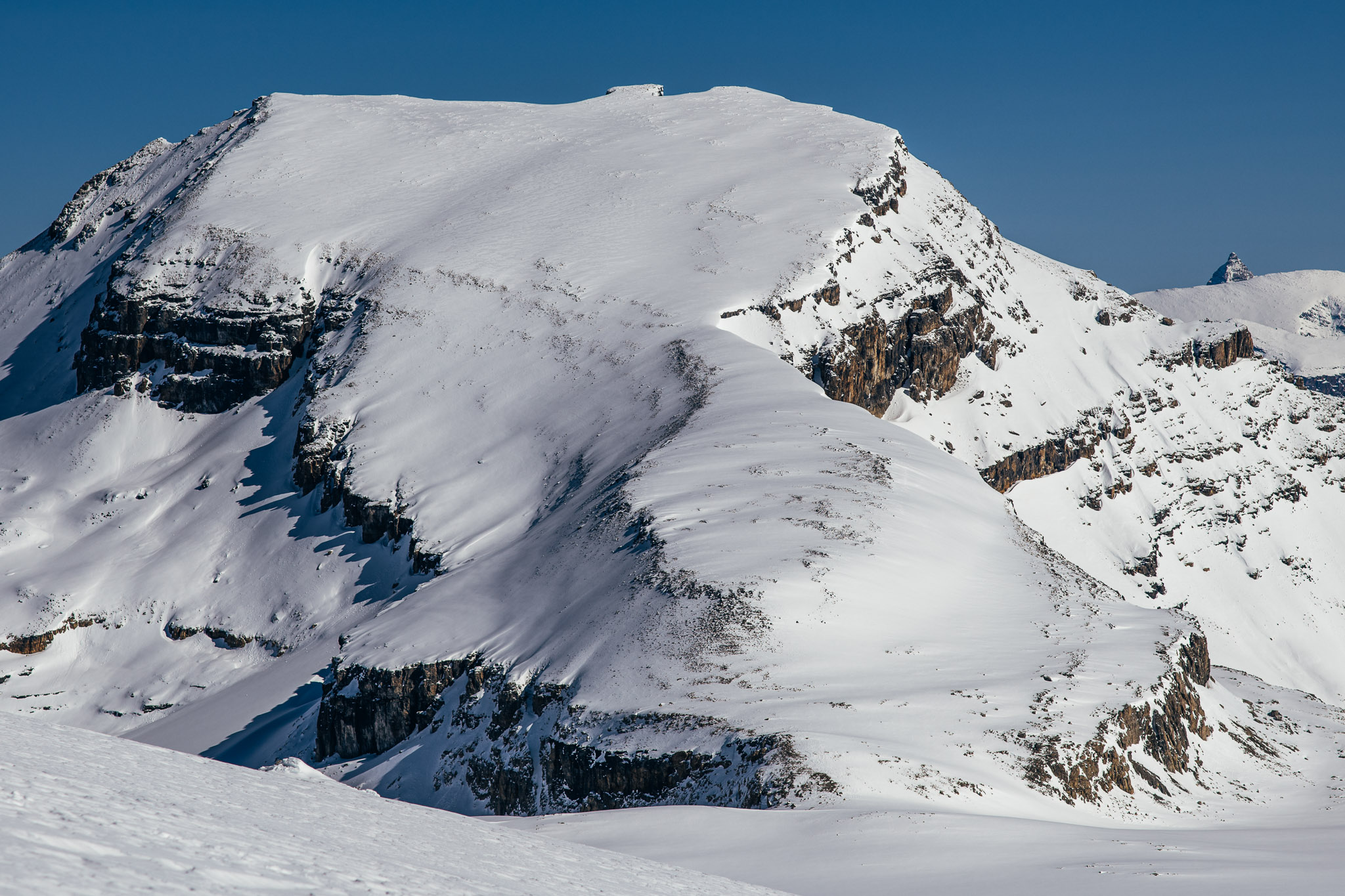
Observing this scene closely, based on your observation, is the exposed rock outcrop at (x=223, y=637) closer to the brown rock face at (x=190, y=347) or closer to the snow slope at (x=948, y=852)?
the brown rock face at (x=190, y=347)

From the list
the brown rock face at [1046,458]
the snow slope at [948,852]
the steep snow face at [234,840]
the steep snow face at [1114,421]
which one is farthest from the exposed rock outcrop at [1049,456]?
the steep snow face at [234,840]

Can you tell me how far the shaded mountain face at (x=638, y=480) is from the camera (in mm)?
42969

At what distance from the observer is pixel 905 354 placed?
10206 cm

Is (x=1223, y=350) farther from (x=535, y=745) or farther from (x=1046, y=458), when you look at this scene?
(x=535, y=745)

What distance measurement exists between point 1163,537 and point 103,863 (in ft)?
354

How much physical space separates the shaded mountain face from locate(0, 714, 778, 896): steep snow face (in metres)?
15.8

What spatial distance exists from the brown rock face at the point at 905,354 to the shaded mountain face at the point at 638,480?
1.34 ft

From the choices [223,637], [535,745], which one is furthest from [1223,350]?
[535,745]

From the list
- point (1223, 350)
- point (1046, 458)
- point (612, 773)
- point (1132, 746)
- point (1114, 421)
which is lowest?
point (612, 773)

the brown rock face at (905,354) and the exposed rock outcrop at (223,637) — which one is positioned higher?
the brown rock face at (905,354)

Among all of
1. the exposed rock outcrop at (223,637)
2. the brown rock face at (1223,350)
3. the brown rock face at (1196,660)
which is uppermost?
the brown rock face at (1223,350)

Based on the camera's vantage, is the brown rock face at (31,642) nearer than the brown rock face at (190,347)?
Yes

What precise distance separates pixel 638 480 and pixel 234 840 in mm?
44251

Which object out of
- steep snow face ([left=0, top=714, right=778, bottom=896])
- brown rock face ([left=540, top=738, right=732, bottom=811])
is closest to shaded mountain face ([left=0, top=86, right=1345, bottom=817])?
brown rock face ([left=540, top=738, right=732, bottom=811])
